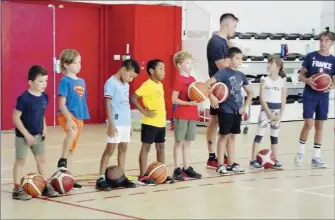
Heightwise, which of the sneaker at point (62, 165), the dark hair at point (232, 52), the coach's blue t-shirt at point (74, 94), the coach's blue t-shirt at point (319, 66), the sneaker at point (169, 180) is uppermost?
the dark hair at point (232, 52)

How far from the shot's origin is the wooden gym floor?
7.01m

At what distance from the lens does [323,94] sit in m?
10.2

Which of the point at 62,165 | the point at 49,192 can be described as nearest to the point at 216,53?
the point at 62,165

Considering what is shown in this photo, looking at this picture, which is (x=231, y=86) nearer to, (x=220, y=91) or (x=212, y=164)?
(x=220, y=91)

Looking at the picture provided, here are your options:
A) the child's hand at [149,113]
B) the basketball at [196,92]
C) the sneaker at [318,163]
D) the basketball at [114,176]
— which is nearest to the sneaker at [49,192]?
the basketball at [114,176]

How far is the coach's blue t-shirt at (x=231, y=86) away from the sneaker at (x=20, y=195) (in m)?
3.05

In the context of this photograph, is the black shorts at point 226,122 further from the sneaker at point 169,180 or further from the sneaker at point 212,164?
the sneaker at point 169,180

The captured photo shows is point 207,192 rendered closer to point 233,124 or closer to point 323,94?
point 233,124

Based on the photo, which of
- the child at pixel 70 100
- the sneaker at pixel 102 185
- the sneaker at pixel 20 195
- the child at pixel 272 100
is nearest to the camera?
the sneaker at pixel 20 195

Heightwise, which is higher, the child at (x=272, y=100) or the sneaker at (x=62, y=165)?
the child at (x=272, y=100)

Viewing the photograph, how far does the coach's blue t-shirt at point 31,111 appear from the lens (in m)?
7.55

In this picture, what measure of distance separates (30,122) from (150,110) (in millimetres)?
1611

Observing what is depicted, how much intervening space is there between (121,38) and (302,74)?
6.51m

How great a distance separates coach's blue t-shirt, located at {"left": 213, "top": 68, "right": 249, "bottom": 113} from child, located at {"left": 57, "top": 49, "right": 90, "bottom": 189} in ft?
6.81
